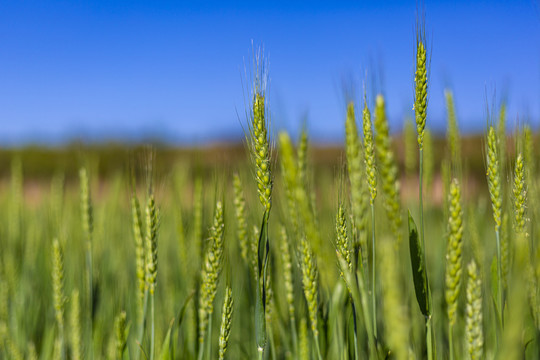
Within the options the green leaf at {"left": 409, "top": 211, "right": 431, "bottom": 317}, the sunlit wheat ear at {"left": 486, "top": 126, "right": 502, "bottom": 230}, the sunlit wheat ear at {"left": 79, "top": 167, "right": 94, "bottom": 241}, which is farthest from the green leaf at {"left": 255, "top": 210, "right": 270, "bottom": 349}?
the sunlit wheat ear at {"left": 79, "top": 167, "right": 94, "bottom": 241}

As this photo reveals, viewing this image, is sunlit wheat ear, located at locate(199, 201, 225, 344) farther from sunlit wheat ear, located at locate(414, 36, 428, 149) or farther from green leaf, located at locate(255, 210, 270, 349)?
sunlit wheat ear, located at locate(414, 36, 428, 149)

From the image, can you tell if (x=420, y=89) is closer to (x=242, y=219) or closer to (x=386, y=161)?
(x=386, y=161)

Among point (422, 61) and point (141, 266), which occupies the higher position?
point (422, 61)

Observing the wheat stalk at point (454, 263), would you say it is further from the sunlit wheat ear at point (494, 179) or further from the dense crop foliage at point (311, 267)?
the sunlit wheat ear at point (494, 179)

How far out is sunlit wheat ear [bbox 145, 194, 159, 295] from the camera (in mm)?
783

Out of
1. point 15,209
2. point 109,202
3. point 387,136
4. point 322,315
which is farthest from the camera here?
point 109,202

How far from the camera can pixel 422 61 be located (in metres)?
0.74

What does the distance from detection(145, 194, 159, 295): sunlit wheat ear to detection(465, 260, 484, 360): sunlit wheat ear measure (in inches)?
20.3

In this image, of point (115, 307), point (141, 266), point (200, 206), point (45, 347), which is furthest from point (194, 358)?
point (45, 347)

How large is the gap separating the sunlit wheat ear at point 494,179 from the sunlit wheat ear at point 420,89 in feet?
0.56

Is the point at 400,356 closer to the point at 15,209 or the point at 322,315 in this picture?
the point at 322,315

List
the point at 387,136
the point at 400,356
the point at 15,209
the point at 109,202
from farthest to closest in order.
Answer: the point at 109,202, the point at 15,209, the point at 387,136, the point at 400,356

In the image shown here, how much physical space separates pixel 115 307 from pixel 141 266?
65cm

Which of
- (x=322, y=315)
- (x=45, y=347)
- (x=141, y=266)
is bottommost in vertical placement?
(x=45, y=347)
